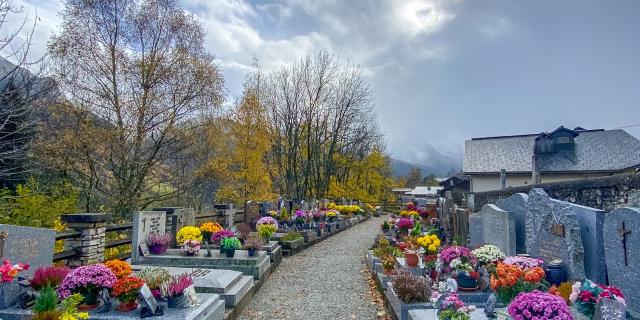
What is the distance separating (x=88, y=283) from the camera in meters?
5.23

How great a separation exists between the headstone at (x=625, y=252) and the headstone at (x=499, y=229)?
2622 mm

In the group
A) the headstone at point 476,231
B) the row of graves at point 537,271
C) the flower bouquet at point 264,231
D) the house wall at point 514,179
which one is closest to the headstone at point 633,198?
the headstone at point 476,231

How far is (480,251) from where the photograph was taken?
7430mm

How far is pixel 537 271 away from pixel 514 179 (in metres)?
29.4

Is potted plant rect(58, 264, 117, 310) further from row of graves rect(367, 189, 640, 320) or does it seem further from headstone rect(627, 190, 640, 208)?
headstone rect(627, 190, 640, 208)

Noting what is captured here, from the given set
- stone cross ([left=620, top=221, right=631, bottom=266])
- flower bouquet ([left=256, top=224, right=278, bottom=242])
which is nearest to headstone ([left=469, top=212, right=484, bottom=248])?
stone cross ([left=620, top=221, right=631, bottom=266])

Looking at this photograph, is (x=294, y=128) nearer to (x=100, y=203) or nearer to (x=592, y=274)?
(x=100, y=203)

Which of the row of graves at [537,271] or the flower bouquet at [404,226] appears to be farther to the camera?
the flower bouquet at [404,226]

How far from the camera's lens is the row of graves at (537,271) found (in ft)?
14.6

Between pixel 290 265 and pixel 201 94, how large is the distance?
9253mm

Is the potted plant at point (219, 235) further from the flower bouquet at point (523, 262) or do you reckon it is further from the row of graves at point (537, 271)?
the flower bouquet at point (523, 262)

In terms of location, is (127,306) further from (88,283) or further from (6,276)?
(6,276)

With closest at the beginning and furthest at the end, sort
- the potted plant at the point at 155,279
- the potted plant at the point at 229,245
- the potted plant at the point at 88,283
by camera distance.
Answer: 1. the potted plant at the point at 88,283
2. the potted plant at the point at 155,279
3. the potted plant at the point at 229,245

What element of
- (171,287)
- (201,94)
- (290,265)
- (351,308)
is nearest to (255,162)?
(201,94)
